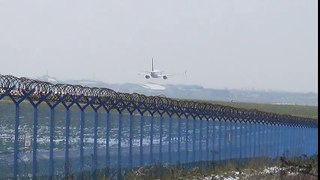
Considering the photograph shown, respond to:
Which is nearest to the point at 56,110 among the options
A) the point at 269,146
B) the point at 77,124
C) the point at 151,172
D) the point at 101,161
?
the point at 77,124

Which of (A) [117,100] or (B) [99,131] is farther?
(A) [117,100]

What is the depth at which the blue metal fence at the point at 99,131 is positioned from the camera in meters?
11.9

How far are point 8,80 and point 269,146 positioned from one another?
1668 centimetres

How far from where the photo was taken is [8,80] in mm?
11531

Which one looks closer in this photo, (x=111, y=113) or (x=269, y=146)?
(x=111, y=113)

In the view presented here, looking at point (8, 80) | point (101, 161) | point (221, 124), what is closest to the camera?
point (8, 80)

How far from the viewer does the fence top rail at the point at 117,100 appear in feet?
39.2

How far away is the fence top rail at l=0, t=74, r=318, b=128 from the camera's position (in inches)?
471

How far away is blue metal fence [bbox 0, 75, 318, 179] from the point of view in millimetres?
11898

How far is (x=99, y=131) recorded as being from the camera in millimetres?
14633

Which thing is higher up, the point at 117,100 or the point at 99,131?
the point at 117,100

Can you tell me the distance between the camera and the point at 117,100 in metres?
15.0

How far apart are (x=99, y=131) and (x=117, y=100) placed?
0.82 metres

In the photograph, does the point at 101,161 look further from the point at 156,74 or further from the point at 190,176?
the point at 156,74
